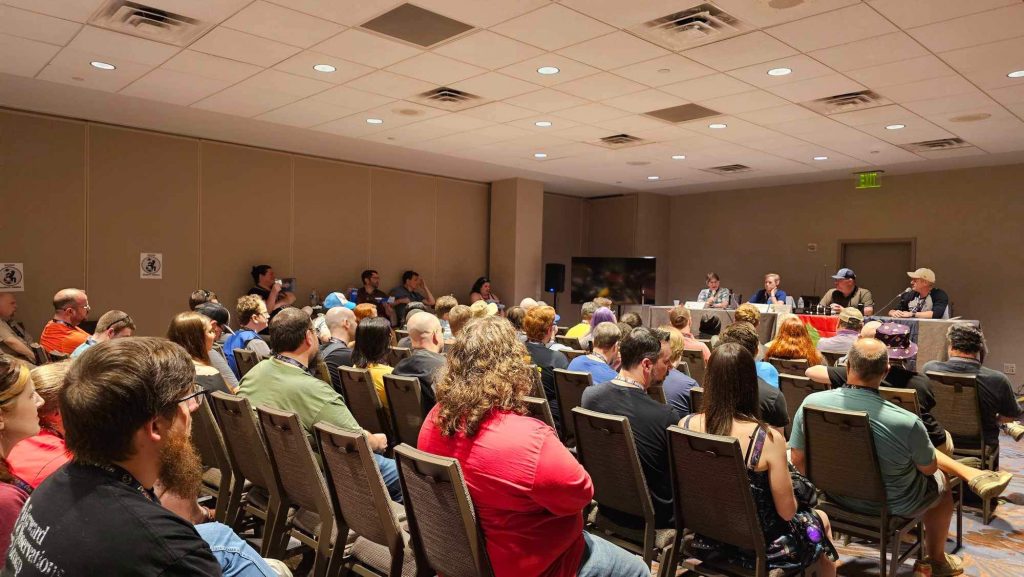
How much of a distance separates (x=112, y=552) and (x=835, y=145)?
859 cm

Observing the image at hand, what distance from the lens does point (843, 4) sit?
3785 mm

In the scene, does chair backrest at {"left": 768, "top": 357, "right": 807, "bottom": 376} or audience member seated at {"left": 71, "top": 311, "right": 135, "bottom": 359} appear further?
chair backrest at {"left": 768, "top": 357, "right": 807, "bottom": 376}

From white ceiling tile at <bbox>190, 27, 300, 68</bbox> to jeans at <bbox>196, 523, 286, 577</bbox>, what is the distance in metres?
4.00

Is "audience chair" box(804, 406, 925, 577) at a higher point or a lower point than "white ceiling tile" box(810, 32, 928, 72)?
lower

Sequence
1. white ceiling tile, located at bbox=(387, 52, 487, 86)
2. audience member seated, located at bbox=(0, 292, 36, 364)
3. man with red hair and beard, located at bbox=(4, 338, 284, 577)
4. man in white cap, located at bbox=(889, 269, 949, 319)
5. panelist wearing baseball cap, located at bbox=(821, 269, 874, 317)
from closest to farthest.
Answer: man with red hair and beard, located at bbox=(4, 338, 284, 577), white ceiling tile, located at bbox=(387, 52, 487, 86), audience member seated, located at bbox=(0, 292, 36, 364), man in white cap, located at bbox=(889, 269, 949, 319), panelist wearing baseball cap, located at bbox=(821, 269, 874, 317)

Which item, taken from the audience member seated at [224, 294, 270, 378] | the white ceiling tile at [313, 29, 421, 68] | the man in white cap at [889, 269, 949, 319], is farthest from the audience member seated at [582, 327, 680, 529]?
the man in white cap at [889, 269, 949, 319]

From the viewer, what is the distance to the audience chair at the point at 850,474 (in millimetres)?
2762

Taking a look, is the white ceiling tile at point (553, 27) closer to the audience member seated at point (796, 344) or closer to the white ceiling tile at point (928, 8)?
the white ceiling tile at point (928, 8)

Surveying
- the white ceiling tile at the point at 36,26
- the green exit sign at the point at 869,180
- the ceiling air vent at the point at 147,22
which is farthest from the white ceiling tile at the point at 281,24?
the green exit sign at the point at 869,180

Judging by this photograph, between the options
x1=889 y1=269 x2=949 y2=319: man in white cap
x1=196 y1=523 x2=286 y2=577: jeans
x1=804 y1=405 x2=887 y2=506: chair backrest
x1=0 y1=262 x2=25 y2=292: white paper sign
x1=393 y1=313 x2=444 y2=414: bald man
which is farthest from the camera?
x1=889 y1=269 x2=949 y2=319: man in white cap

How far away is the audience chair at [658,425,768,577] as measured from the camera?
221 cm

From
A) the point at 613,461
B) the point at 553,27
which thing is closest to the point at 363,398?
the point at 613,461

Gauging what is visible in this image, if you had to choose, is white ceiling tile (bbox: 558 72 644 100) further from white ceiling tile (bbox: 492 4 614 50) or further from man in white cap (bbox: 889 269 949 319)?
man in white cap (bbox: 889 269 949 319)

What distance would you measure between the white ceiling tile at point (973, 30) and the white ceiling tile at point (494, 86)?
290 cm
